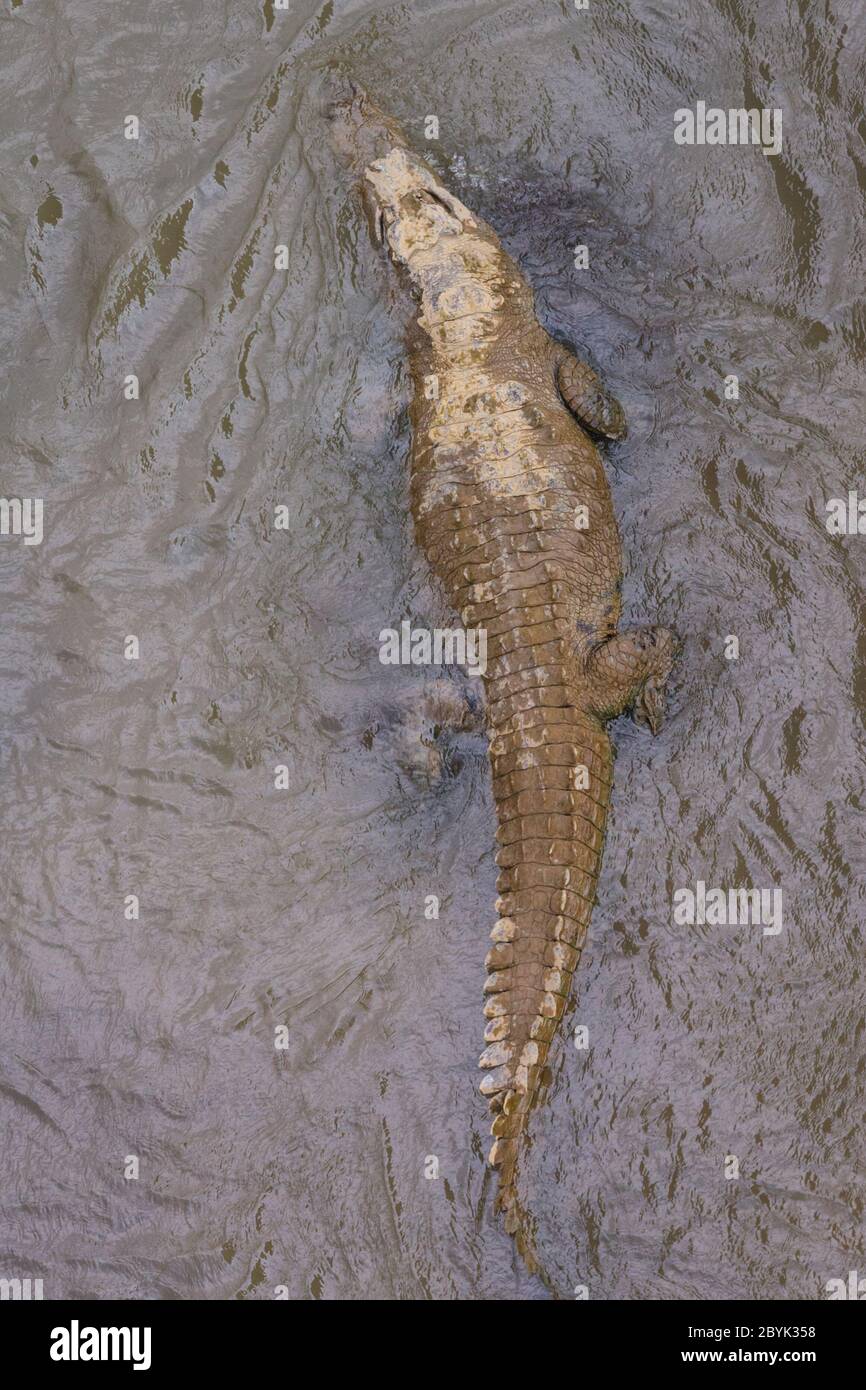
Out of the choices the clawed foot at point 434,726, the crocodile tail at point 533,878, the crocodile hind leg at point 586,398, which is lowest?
the crocodile tail at point 533,878

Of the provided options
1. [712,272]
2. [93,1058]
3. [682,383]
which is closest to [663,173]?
[712,272]

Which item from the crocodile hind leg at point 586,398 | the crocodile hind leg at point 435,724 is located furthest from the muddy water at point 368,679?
the crocodile hind leg at point 586,398

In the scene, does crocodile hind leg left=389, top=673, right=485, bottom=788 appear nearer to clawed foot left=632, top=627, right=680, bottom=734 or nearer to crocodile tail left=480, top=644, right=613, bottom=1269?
crocodile tail left=480, top=644, right=613, bottom=1269

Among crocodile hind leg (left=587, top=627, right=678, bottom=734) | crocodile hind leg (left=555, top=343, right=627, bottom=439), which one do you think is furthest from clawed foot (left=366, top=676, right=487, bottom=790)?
crocodile hind leg (left=555, top=343, right=627, bottom=439)

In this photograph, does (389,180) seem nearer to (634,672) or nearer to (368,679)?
(368,679)

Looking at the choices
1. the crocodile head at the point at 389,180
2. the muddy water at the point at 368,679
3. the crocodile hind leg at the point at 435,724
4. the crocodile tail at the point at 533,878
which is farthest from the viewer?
the crocodile head at the point at 389,180

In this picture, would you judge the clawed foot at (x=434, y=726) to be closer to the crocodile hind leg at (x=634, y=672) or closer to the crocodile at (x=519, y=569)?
the crocodile at (x=519, y=569)

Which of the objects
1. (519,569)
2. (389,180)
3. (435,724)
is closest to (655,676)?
(519,569)

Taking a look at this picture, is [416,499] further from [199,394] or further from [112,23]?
[112,23]
